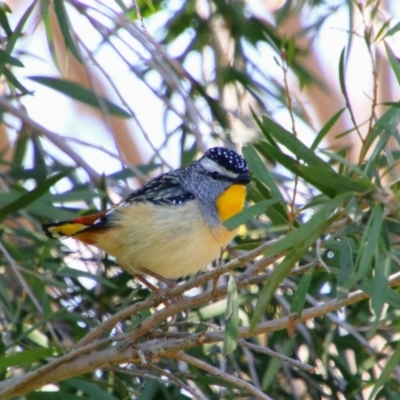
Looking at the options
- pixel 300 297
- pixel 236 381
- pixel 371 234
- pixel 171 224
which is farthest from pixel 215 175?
pixel 371 234

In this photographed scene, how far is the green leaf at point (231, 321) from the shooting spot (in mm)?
2188

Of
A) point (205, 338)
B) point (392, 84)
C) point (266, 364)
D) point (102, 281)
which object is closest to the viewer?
point (205, 338)

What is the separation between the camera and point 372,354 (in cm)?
354

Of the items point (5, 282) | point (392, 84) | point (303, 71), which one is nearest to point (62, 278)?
point (5, 282)

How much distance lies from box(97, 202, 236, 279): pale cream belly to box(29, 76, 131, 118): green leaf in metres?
0.53

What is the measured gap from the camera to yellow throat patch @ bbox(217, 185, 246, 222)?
3564mm

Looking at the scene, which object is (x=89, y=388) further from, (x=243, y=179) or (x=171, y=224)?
(x=243, y=179)

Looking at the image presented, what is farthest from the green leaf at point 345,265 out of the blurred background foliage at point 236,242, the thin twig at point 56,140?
the thin twig at point 56,140

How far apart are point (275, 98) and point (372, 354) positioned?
5.30 ft

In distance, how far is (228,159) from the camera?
3.65 m

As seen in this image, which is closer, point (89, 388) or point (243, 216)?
point (243, 216)

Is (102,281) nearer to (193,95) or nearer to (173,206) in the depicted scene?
(173,206)

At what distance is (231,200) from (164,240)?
35cm

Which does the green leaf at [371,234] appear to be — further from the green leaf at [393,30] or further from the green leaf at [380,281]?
the green leaf at [393,30]
